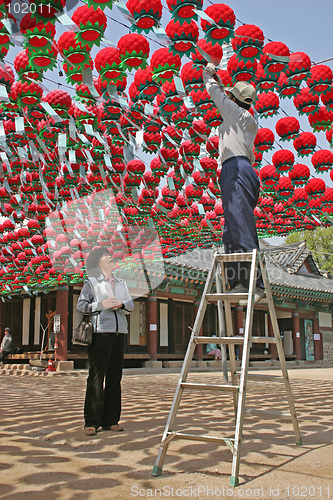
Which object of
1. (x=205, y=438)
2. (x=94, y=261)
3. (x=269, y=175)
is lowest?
(x=205, y=438)

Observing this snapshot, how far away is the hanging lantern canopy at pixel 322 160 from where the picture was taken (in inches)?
316

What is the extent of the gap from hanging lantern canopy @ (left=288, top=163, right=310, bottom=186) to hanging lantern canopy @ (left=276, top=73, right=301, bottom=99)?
2507mm

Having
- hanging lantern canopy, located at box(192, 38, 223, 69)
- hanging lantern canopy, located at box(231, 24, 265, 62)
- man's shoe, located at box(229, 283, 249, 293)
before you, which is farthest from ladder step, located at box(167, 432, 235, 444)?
hanging lantern canopy, located at box(231, 24, 265, 62)

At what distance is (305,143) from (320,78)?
5.82 ft

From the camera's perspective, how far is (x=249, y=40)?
5.20 m

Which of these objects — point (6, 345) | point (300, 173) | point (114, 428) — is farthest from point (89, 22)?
point (6, 345)

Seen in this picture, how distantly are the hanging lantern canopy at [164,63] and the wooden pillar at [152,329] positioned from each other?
15.3 m

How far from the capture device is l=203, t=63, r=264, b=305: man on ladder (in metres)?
3.50

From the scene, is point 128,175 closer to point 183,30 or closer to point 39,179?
point 39,179

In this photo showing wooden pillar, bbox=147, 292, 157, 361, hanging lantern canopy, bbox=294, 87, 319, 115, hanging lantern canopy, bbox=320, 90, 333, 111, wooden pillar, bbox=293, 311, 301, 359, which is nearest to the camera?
hanging lantern canopy, bbox=320, 90, 333, 111

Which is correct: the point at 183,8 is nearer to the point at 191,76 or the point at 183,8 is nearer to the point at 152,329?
the point at 191,76

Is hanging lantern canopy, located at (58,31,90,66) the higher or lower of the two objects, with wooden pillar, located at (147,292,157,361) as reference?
higher

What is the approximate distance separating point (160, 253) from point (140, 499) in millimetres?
14843

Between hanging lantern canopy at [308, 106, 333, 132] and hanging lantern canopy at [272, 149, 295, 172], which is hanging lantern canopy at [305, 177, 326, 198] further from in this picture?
hanging lantern canopy at [308, 106, 333, 132]
